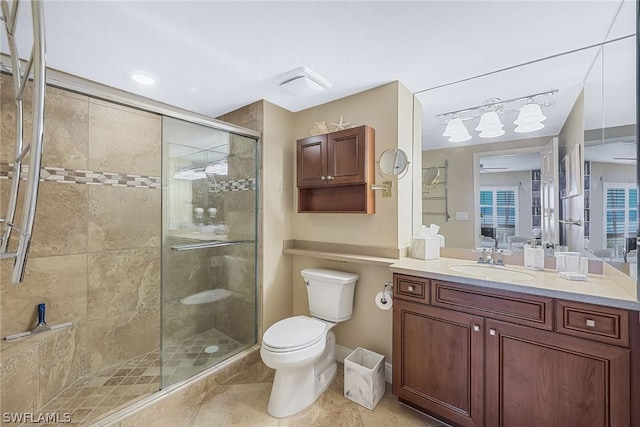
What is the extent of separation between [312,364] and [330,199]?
1.30m

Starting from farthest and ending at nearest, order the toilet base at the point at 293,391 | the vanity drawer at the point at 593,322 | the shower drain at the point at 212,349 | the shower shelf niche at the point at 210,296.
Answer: the shower shelf niche at the point at 210,296 < the shower drain at the point at 212,349 < the toilet base at the point at 293,391 < the vanity drawer at the point at 593,322

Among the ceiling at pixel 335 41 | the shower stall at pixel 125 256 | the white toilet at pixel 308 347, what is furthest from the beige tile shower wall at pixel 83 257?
the white toilet at pixel 308 347

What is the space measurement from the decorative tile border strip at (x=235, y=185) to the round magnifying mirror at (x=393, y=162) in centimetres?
113

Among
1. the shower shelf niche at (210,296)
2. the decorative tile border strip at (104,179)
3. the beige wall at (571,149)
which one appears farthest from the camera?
the shower shelf niche at (210,296)

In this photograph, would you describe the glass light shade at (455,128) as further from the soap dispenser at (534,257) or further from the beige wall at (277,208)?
the beige wall at (277,208)

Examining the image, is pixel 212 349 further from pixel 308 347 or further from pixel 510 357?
pixel 510 357

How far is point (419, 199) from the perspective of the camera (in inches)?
88.6

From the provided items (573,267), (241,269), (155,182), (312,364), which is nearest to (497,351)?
(573,267)

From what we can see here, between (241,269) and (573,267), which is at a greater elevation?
(573,267)

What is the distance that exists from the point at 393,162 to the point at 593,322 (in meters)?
1.38

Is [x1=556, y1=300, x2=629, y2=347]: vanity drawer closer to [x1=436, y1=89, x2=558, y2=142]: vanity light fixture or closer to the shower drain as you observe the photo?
[x1=436, y1=89, x2=558, y2=142]: vanity light fixture

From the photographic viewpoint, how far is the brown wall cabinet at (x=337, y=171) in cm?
208

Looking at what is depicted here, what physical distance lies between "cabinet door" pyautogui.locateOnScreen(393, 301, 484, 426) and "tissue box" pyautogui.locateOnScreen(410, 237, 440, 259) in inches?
17.0

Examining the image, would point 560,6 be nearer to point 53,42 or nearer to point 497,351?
point 497,351
